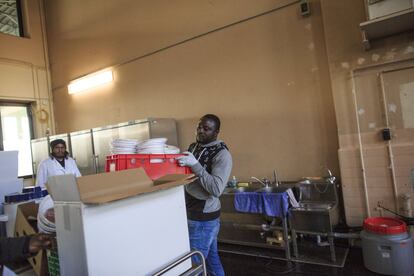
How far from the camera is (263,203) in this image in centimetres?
280

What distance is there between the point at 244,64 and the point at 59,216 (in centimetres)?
285

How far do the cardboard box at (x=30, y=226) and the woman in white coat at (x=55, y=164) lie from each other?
1.84 meters

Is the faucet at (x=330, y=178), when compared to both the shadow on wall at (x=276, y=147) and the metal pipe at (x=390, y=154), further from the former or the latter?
the metal pipe at (x=390, y=154)

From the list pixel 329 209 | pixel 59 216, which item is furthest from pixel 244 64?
pixel 59 216

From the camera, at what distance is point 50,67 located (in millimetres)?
5820

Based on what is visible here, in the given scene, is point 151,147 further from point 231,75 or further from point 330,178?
point 231,75

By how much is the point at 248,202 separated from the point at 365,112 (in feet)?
4.63

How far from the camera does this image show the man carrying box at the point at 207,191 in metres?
1.62

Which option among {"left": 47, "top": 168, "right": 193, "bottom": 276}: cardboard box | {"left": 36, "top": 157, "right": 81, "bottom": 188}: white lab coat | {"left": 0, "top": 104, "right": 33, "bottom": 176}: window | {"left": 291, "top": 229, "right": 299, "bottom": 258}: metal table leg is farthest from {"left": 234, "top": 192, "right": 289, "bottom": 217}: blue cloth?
{"left": 0, "top": 104, "right": 33, "bottom": 176}: window

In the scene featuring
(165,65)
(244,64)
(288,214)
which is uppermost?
(165,65)

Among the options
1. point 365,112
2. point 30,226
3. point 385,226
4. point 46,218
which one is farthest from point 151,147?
point 365,112

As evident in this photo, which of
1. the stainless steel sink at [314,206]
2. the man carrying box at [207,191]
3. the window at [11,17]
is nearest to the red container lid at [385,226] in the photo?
the stainless steel sink at [314,206]

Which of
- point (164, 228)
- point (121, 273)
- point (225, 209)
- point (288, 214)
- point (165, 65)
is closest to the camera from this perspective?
point (121, 273)

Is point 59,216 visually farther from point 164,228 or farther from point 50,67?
point 50,67
